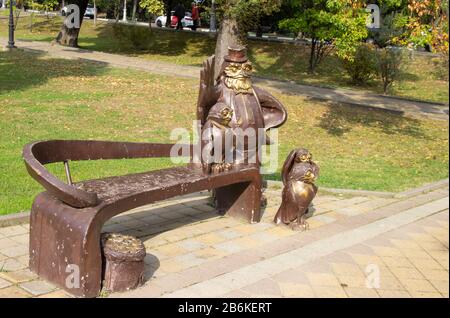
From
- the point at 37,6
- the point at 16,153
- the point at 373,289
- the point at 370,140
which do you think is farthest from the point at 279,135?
the point at 37,6

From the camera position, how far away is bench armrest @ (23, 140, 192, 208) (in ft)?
16.9

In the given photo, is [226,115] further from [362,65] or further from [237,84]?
[362,65]

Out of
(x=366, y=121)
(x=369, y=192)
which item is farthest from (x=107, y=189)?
(x=366, y=121)

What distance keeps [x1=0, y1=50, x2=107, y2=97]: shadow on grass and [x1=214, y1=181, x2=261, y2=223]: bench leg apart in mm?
10366

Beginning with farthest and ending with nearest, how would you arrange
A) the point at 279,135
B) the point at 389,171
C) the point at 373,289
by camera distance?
1. the point at 279,135
2. the point at 389,171
3. the point at 373,289

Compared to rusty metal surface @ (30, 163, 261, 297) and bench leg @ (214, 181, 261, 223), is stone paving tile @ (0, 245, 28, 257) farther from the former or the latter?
bench leg @ (214, 181, 261, 223)

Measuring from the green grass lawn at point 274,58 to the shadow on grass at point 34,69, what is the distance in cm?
535

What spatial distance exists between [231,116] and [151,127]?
6674 millimetres

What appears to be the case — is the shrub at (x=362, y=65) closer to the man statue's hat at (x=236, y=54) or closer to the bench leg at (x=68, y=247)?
the man statue's hat at (x=236, y=54)

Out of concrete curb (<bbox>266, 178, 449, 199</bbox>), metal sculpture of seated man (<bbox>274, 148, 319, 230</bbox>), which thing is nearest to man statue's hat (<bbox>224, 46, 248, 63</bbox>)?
metal sculpture of seated man (<bbox>274, 148, 319, 230</bbox>)

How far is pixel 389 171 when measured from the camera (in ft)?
36.3

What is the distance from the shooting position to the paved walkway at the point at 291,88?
1833 centimetres

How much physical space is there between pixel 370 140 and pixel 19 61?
1332 centimetres
